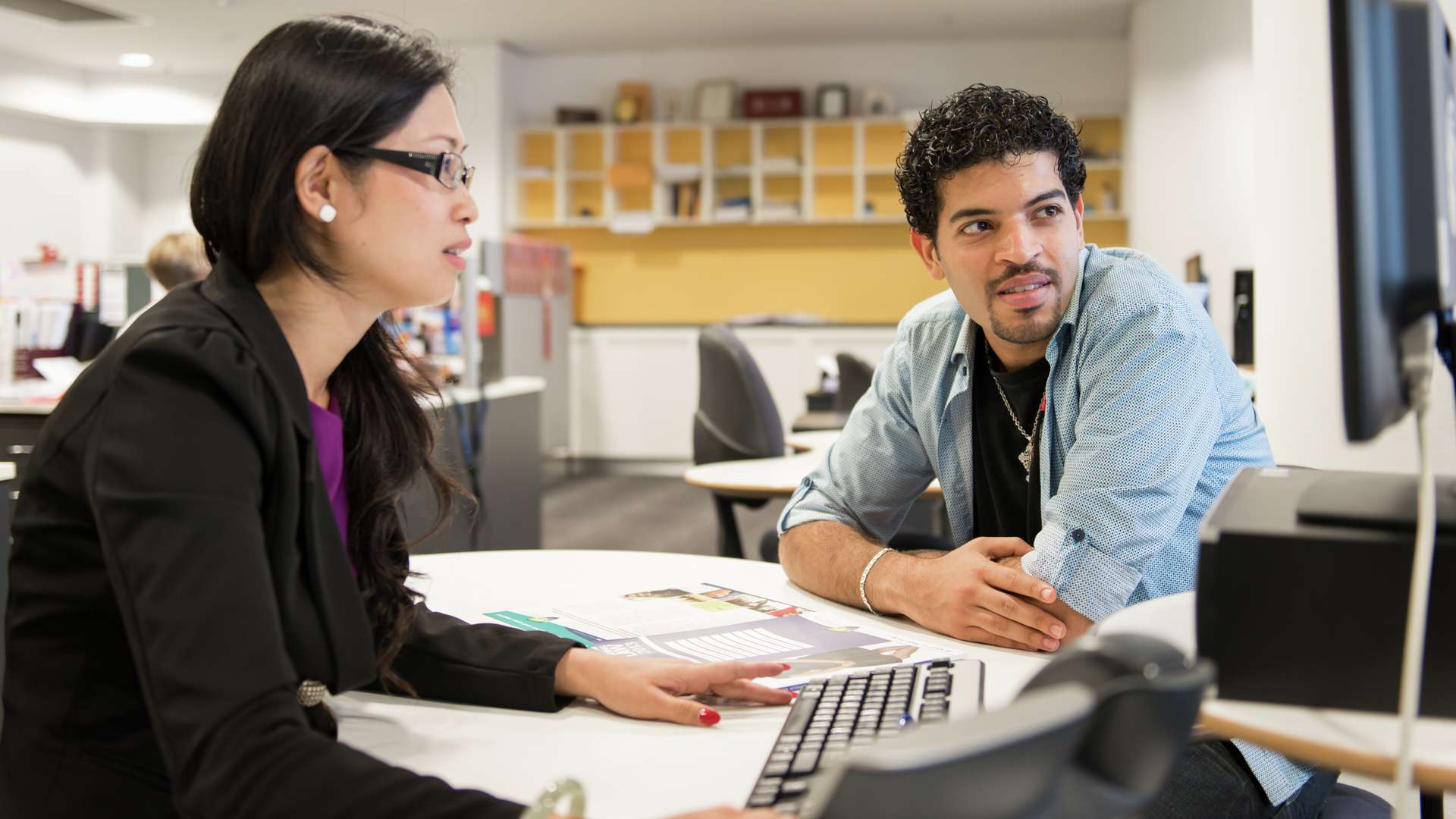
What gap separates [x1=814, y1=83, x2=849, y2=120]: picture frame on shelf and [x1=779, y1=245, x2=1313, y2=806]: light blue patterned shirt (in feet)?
23.1

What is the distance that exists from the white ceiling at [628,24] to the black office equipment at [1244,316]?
12.8 feet

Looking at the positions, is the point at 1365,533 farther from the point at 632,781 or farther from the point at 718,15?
the point at 718,15

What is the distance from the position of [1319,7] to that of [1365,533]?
1781mm

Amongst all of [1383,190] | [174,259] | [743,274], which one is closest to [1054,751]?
[1383,190]

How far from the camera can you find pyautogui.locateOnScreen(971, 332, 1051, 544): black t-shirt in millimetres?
1625

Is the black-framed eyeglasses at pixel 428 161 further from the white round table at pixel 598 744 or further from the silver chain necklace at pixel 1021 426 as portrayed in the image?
the silver chain necklace at pixel 1021 426

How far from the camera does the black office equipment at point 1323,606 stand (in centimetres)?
78

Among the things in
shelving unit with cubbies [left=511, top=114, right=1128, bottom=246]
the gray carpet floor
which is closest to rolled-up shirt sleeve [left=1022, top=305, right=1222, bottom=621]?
the gray carpet floor

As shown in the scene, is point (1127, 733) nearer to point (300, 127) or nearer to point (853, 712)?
point (853, 712)

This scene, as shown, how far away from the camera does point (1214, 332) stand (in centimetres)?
152

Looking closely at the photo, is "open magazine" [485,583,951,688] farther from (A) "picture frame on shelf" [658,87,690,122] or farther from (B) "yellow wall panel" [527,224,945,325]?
(A) "picture frame on shelf" [658,87,690,122]

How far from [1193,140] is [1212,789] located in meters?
6.18

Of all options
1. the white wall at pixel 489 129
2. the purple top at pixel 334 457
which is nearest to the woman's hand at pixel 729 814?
the purple top at pixel 334 457

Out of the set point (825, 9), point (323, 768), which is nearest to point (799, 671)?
point (323, 768)
